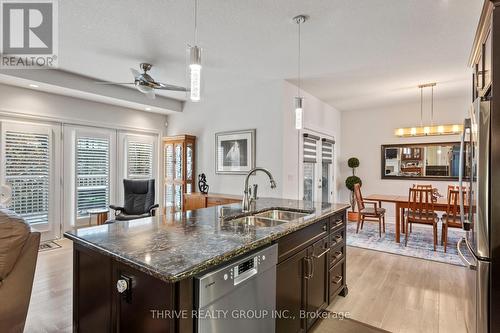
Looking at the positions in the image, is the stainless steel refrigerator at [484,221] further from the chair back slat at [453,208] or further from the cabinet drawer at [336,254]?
the chair back slat at [453,208]

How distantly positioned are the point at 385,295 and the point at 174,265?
2557 millimetres

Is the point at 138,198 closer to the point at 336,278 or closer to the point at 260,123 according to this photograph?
the point at 260,123

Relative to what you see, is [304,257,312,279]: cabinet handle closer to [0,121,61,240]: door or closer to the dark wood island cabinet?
the dark wood island cabinet

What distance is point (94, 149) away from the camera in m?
5.09

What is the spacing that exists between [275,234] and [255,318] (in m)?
0.47

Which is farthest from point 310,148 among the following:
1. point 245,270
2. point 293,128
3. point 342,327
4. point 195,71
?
point 245,270

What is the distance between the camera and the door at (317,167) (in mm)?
5043

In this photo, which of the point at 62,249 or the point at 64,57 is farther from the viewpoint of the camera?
the point at 62,249

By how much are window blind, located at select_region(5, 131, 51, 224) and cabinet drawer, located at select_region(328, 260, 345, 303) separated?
429 centimetres

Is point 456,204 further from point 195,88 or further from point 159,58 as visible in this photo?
point 159,58

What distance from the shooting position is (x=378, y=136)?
6301mm

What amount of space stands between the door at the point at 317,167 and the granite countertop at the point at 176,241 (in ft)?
9.62

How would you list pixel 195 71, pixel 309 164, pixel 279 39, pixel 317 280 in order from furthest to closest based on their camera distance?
pixel 309 164, pixel 279 39, pixel 317 280, pixel 195 71

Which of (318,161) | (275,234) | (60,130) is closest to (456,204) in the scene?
(318,161)
